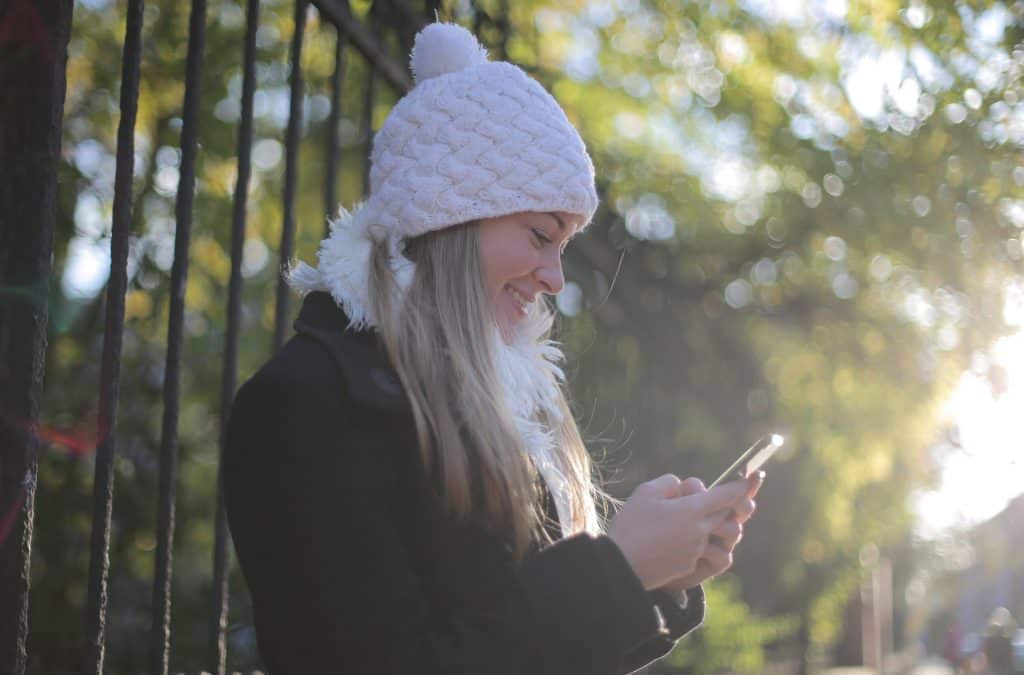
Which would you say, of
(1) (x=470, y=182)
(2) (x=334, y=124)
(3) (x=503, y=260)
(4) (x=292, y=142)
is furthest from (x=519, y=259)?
(2) (x=334, y=124)

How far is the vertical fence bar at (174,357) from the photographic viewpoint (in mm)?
2053

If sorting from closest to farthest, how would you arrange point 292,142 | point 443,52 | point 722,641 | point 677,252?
1. point 443,52
2. point 292,142
3. point 722,641
4. point 677,252

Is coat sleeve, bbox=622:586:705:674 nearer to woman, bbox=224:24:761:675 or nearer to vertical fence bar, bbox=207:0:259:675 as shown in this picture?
woman, bbox=224:24:761:675

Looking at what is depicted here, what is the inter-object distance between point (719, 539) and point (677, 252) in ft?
16.1

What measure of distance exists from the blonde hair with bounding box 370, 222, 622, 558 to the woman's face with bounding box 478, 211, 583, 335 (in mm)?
26

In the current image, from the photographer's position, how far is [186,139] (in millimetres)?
2090

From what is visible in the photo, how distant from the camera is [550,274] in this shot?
1.89 meters

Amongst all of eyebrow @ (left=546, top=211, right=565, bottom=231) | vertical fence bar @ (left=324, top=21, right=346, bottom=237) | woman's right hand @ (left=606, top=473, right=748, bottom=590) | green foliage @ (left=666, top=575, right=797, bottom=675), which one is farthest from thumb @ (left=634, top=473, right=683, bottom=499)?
green foliage @ (left=666, top=575, right=797, bottom=675)

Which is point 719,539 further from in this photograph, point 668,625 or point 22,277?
point 22,277

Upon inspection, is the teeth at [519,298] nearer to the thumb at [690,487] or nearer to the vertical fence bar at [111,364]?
the thumb at [690,487]

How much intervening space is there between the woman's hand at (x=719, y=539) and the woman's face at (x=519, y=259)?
1.19 ft

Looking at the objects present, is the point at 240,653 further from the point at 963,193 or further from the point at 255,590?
the point at 963,193

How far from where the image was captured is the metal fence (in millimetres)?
1651

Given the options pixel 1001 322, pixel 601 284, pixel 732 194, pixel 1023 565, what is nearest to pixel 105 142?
pixel 601 284
